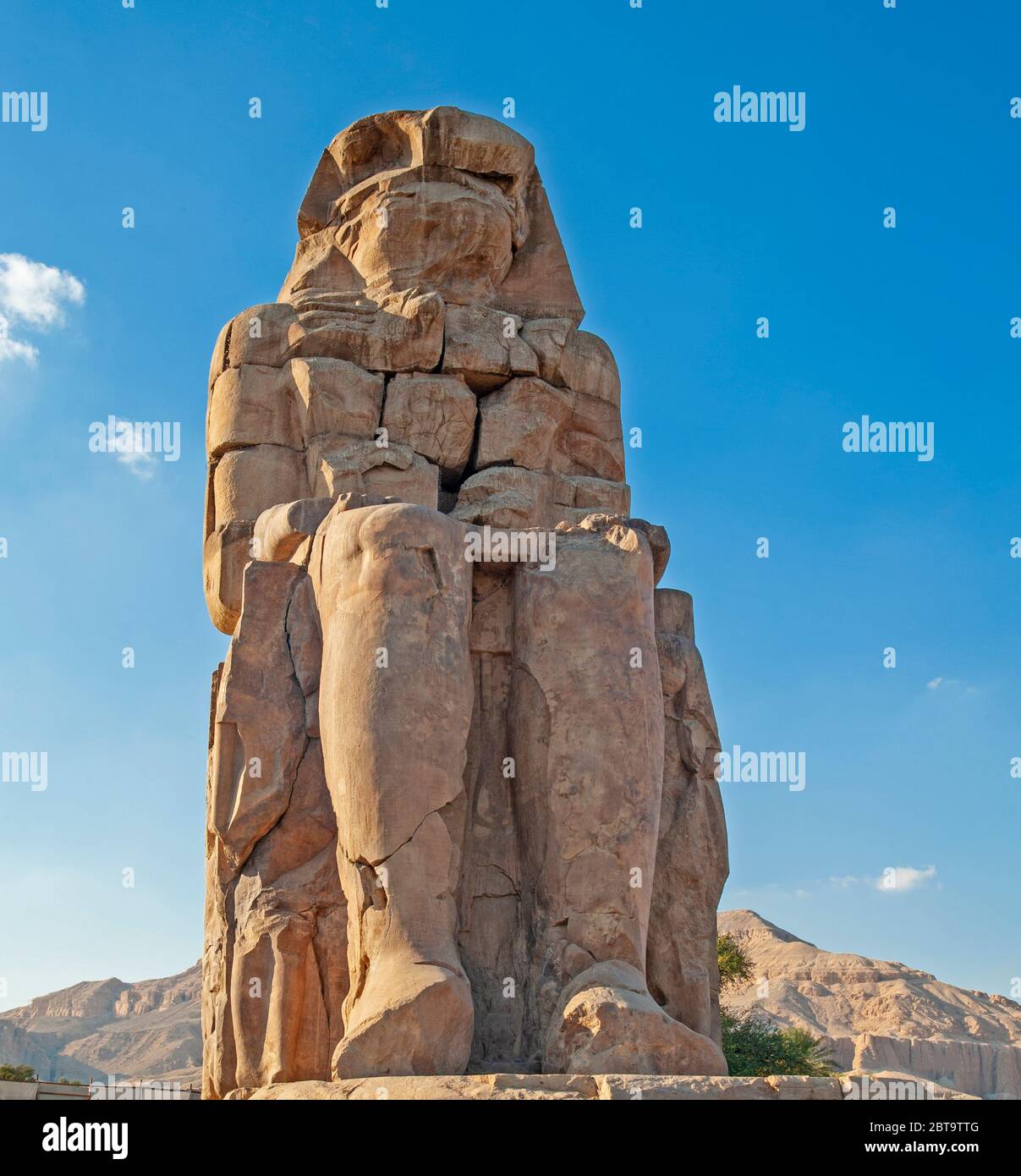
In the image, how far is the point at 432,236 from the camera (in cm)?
747

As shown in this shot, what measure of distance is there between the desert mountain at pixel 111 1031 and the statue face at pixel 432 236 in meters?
32.6

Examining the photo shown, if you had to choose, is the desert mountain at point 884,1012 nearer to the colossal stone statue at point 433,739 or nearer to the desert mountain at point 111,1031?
the desert mountain at point 111,1031

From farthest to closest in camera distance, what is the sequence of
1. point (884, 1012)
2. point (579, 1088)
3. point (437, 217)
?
point (884, 1012), point (437, 217), point (579, 1088)

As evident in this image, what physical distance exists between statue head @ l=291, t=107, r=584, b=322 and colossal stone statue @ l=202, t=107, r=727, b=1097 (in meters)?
0.47

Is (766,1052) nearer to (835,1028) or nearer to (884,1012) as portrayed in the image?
(835,1028)

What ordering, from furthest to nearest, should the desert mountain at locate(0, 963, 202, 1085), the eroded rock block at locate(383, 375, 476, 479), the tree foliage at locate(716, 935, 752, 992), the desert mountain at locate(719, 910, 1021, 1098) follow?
the desert mountain at locate(0, 963, 202, 1085), the desert mountain at locate(719, 910, 1021, 1098), the tree foliage at locate(716, 935, 752, 992), the eroded rock block at locate(383, 375, 476, 479)

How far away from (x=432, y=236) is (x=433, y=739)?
3320 mm

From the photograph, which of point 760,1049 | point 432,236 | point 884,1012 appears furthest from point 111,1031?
point 432,236

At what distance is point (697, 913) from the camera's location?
5.94 meters

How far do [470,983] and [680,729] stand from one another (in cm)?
155

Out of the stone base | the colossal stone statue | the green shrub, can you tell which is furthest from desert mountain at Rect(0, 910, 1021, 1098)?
the stone base

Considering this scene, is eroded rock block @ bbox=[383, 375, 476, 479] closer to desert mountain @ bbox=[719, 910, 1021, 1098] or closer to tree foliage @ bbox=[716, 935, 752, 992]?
tree foliage @ bbox=[716, 935, 752, 992]

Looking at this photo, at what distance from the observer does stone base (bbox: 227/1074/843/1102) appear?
4156mm
